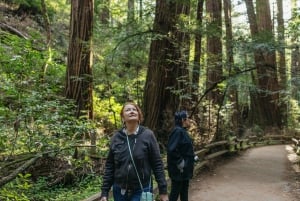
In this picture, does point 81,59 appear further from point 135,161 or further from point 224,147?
point 135,161

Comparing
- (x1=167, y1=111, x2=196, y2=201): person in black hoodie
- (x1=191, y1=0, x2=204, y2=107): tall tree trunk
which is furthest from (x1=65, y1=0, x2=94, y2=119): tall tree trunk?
(x1=167, y1=111, x2=196, y2=201): person in black hoodie

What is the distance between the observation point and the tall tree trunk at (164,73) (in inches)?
458

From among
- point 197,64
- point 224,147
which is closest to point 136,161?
point 197,64

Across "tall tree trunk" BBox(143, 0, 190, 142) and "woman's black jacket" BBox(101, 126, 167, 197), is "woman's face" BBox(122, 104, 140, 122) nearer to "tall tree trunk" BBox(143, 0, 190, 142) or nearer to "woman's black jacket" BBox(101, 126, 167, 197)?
"woman's black jacket" BBox(101, 126, 167, 197)

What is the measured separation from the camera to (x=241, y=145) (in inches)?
699

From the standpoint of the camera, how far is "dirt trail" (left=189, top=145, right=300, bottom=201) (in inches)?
346

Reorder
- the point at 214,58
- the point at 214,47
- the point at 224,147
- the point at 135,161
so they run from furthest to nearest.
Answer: the point at 214,47
the point at 224,147
the point at 214,58
the point at 135,161

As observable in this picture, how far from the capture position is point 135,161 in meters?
4.03

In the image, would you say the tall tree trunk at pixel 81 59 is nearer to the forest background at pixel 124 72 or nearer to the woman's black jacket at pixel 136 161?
the forest background at pixel 124 72

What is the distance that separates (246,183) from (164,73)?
3.94 metres

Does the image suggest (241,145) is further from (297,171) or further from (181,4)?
(181,4)

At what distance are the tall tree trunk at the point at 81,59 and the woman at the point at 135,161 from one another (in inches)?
285

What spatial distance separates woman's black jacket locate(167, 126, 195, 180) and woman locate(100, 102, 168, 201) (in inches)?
81.4

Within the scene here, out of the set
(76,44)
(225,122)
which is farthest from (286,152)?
(76,44)
